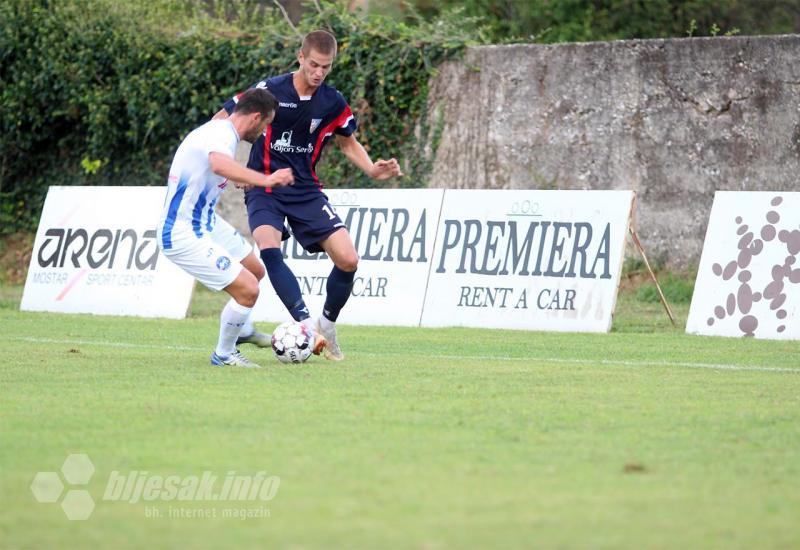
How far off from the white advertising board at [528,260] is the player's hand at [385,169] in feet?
12.0

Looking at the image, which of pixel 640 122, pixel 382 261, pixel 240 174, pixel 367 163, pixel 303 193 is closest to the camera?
pixel 240 174

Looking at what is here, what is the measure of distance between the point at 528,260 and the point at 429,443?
25.4 ft

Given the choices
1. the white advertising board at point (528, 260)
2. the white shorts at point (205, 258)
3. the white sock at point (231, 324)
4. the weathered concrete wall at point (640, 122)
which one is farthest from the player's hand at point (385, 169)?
the weathered concrete wall at point (640, 122)

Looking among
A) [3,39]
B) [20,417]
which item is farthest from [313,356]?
[3,39]

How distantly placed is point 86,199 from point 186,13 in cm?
622

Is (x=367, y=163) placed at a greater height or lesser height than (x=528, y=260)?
greater

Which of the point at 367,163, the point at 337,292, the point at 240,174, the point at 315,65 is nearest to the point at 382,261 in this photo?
the point at 367,163

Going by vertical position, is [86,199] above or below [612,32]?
below

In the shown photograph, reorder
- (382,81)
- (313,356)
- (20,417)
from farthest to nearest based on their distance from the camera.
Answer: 1. (382,81)
2. (313,356)
3. (20,417)

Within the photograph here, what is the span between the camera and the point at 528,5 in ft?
95.1

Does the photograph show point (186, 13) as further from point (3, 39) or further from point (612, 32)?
point (612, 32)

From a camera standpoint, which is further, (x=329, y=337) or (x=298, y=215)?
(x=298, y=215)

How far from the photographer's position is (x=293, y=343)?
9383 mm

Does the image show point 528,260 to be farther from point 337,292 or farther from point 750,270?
point 337,292
